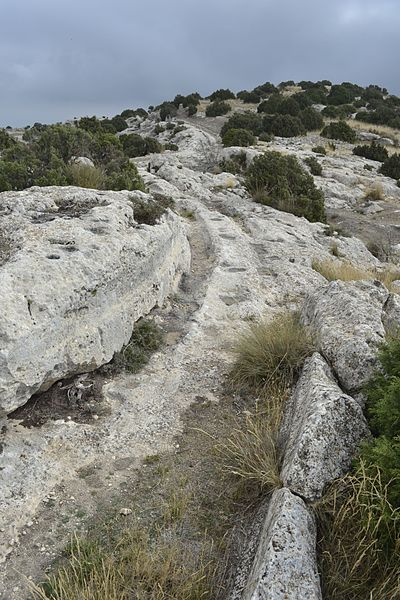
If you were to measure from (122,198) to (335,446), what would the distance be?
707cm

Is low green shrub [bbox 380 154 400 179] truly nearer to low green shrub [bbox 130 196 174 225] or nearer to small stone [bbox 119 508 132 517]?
low green shrub [bbox 130 196 174 225]

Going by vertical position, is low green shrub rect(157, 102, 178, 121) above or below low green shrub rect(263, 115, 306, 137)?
above

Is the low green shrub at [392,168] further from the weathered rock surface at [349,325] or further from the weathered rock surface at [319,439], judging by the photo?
the weathered rock surface at [319,439]

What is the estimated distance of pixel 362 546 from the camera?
3.60m

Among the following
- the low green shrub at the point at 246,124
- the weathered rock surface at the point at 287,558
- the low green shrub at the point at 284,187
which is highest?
the low green shrub at the point at 246,124

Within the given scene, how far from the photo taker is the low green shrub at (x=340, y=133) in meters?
38.4

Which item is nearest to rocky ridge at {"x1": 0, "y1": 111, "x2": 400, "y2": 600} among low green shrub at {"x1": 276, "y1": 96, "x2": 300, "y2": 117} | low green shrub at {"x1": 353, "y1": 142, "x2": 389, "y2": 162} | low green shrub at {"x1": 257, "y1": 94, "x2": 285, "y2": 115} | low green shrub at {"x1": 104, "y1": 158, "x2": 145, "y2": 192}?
low green shrub at {"x1": 104, "y1": 158, "x2": 145, "y2": 192}

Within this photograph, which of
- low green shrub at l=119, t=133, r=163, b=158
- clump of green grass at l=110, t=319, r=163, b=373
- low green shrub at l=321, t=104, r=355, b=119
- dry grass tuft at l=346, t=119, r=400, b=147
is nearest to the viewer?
clump of green grass at l=110, t=319, r=163, b=373

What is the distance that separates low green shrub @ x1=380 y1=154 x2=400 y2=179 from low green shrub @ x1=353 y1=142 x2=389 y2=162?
3.38 meters

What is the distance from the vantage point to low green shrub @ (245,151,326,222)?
18.8 metres

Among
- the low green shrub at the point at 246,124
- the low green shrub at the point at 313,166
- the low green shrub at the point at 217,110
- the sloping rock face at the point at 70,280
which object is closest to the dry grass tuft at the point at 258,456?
the sloping rock face at the point at 70,280

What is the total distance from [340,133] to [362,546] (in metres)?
39.2

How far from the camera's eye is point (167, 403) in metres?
6.52

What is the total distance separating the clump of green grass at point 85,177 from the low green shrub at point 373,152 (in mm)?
25992
